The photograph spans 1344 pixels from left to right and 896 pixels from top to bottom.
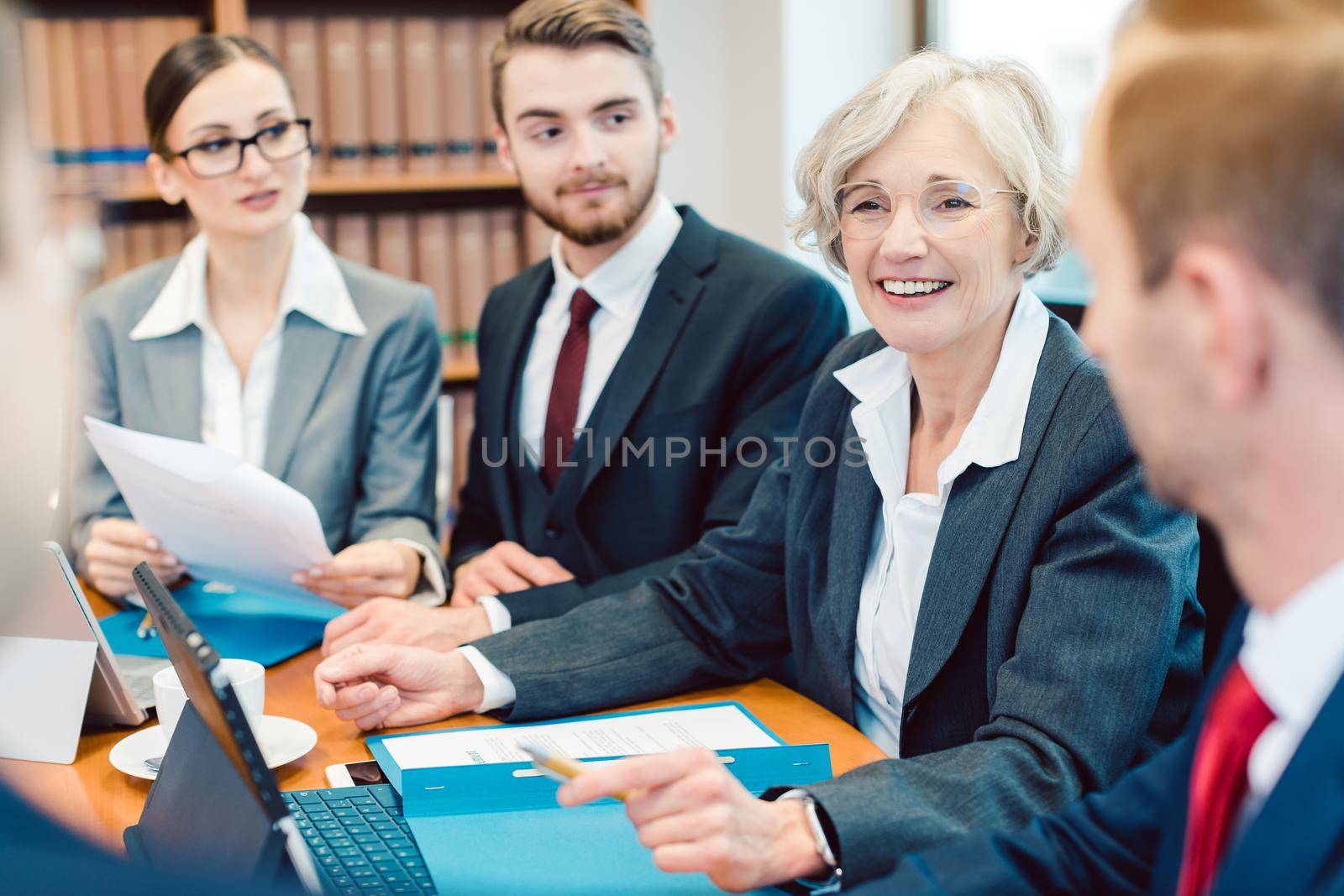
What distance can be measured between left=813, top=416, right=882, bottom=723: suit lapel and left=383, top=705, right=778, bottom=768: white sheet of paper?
0.48 feet

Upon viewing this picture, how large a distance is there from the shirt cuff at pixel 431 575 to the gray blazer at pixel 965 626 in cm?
49

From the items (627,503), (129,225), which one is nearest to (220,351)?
(627,503)

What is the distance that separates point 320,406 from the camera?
92.4 inches

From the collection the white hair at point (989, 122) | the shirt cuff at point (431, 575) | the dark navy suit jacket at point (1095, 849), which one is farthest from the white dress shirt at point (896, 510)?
the shirt cuff at point (431, 575)

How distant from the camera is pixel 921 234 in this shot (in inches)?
58.3

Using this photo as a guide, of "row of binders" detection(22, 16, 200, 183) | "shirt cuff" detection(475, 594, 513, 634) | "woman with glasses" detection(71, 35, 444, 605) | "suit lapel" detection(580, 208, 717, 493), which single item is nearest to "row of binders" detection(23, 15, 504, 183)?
"row of binders" detection(22, 16, 200, 183)

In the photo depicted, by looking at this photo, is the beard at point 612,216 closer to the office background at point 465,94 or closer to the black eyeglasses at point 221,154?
the black eyeglasses at point 221,154

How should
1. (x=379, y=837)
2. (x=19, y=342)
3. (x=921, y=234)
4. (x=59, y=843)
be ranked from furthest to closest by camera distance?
1. (x=921, y=234)
2. (x=379, y=837)
3. (x=59, y=843)
4. (x=19, y=342)

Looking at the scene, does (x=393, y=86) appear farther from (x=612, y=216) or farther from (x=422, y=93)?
(x=612, y=216)

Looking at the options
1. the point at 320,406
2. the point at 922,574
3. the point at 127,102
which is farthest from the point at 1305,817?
the point at 127,102

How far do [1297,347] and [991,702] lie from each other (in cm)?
79

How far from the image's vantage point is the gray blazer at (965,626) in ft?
3.93

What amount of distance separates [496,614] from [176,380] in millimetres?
944

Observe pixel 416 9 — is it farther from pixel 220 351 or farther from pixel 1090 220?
pixel 1090 220
